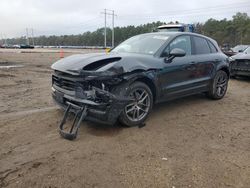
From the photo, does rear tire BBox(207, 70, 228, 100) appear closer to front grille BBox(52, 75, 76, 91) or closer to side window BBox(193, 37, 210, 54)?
side window BBox(193, 37, 210, 54)

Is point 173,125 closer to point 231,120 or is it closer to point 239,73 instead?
point 231,120

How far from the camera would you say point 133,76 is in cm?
443

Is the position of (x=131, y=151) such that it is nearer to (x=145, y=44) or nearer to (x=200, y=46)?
(x=145, y=44)

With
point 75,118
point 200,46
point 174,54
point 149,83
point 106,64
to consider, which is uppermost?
point 200,46

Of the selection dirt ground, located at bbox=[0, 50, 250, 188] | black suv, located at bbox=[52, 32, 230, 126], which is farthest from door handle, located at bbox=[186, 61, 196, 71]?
dirt ground, located at bbox=[0, 50, 250, 188]

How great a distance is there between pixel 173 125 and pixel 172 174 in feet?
5.66

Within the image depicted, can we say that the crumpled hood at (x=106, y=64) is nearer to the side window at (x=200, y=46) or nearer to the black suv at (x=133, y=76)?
the black suv at (x=133, y=76)

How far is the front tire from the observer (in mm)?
4441

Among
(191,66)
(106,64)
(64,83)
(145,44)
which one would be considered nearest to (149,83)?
(106,64)

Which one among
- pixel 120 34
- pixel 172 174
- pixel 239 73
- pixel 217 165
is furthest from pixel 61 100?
pixel 120 34

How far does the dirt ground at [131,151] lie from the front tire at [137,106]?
16cm

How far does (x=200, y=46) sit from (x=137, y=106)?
8.50 ft

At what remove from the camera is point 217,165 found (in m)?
3.40

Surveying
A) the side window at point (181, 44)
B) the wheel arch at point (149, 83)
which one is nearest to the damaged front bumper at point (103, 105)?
the wheel arch at point (149, 83)
